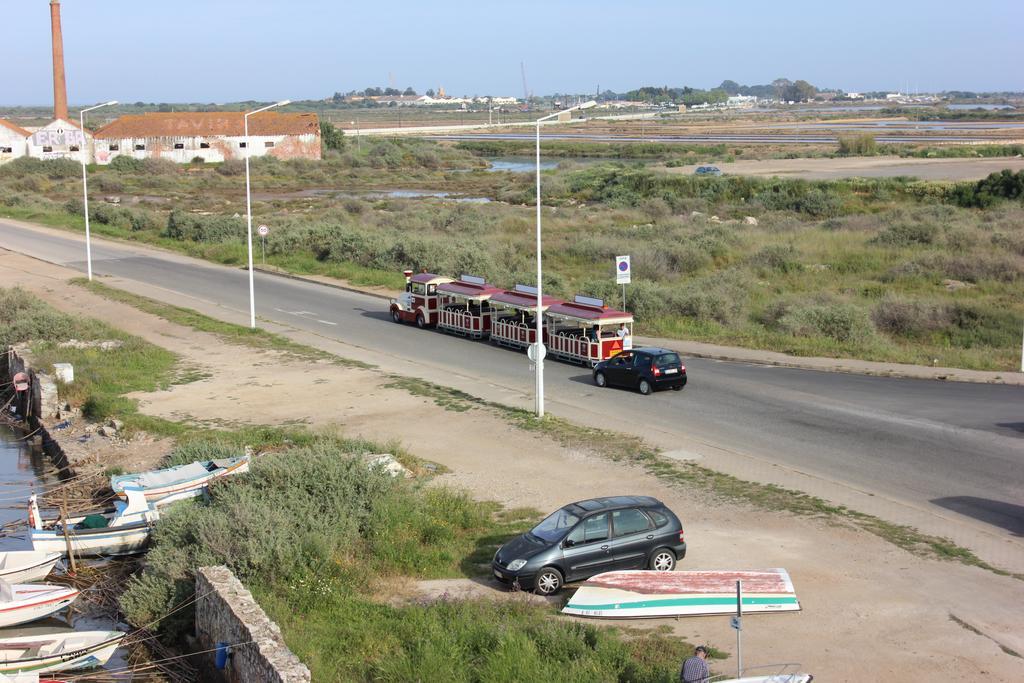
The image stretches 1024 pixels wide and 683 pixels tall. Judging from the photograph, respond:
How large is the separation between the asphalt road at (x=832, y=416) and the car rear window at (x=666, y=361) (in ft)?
2.69

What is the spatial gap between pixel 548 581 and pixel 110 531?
8.98 meters

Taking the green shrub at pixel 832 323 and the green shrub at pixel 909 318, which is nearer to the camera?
the green shrub at pixel 832 323

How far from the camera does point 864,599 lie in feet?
50.3

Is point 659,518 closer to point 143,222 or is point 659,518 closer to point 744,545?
point 744,545

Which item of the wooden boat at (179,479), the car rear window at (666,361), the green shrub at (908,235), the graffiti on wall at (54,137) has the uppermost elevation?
the graffiti on wall at (54,137)

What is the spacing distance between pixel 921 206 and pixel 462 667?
63.1 meters

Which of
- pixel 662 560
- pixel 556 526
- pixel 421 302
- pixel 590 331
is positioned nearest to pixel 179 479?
pixel 556 526

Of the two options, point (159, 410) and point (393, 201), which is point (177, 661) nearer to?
point (159, 410)

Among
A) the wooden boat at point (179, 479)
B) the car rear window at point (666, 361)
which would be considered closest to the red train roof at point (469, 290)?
the car rear window at point (666, 361)

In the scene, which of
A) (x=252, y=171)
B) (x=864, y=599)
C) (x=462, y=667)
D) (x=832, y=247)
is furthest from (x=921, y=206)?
(x=252, y=171)

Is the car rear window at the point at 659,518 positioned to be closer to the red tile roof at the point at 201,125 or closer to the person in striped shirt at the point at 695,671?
the person in striped shirt at the point at 695,671

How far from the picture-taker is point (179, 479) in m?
21.2

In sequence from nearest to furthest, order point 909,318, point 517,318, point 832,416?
point 832,416 < point 517,318 < point 909,318

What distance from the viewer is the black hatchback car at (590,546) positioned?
1600cm
